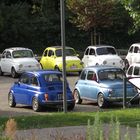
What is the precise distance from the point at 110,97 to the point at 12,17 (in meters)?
28.3

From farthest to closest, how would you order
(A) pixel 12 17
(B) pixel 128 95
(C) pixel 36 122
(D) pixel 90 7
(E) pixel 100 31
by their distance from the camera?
1. (E) pixel 100 31
2. (A) pixel 12 17
3. (D) pixel 90 7
4. (B) pixel 128 95
5. (C) pixel 36 122

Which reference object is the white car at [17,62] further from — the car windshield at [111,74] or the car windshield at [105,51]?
the car windshield at [111,74]

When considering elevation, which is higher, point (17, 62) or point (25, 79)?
point (25, 79)

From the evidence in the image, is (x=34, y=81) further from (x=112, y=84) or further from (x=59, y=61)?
(x=59, y=61)

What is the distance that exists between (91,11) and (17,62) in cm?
1153

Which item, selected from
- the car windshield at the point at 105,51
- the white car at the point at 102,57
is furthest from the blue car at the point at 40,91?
the car windshield at the point at 105,51

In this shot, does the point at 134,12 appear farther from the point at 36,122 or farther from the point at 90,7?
the point at 90,7

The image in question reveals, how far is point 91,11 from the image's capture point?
147ft

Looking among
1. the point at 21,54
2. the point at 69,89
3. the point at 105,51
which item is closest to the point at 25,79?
the point at 69,89

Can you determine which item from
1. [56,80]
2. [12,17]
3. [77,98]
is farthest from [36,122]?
[12,17]

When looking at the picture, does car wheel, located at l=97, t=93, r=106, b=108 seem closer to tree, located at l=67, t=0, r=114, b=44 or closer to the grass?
the grass

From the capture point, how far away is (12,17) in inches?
1887

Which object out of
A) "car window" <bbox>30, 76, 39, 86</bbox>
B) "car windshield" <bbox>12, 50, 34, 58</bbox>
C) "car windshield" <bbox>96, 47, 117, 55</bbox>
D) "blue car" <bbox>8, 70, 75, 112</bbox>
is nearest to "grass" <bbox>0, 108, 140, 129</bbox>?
"blue car" <bbox>8, 70, 75, 112</bbox>

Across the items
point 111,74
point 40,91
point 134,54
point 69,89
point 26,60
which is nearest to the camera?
point 40,91
